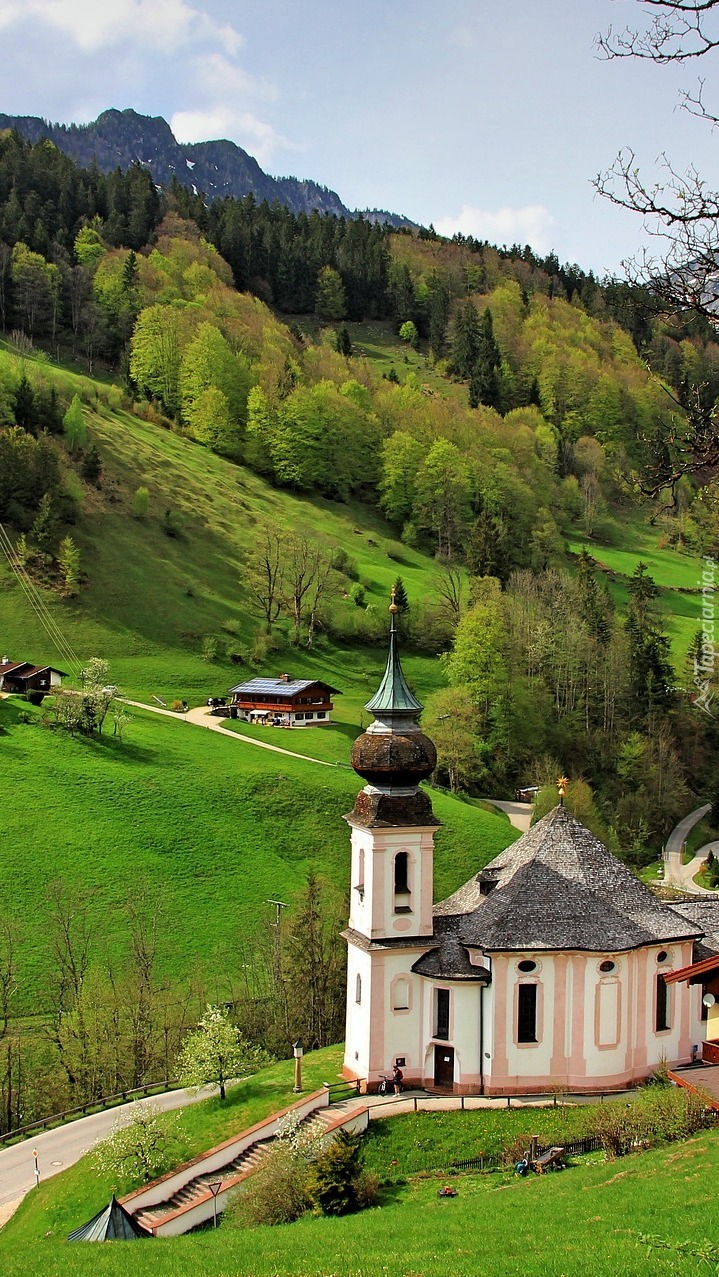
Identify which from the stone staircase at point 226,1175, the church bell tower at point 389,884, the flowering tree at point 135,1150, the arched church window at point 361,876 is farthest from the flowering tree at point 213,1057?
the arched church window at point 361,876

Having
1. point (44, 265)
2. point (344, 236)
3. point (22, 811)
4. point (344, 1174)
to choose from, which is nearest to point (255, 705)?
point (22, 811)

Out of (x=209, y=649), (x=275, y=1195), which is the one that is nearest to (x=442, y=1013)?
(x=275, y=1195)

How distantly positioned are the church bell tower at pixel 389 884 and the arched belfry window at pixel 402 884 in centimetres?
3

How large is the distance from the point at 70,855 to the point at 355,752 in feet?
68.3

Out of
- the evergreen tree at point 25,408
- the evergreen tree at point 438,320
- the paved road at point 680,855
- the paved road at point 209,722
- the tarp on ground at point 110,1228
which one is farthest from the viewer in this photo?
the evergreen tree at point 438,320

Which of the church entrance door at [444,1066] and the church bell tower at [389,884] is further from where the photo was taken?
the church bell tower at [389,884]

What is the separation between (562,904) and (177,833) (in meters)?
25.2

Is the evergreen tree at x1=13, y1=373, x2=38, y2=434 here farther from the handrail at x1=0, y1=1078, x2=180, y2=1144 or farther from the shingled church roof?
the shingled church roof

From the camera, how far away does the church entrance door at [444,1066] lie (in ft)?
108

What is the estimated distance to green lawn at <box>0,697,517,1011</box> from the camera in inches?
1880

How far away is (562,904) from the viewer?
3362 cm

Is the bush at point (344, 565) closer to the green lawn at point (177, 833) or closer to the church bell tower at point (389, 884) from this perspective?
the green lawn at point (177, 833)

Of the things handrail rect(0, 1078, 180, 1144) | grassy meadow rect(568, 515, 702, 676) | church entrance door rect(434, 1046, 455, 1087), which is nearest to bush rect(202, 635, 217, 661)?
grassy meadow rect(568, 515, 702, 676)

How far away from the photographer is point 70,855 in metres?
50.7
